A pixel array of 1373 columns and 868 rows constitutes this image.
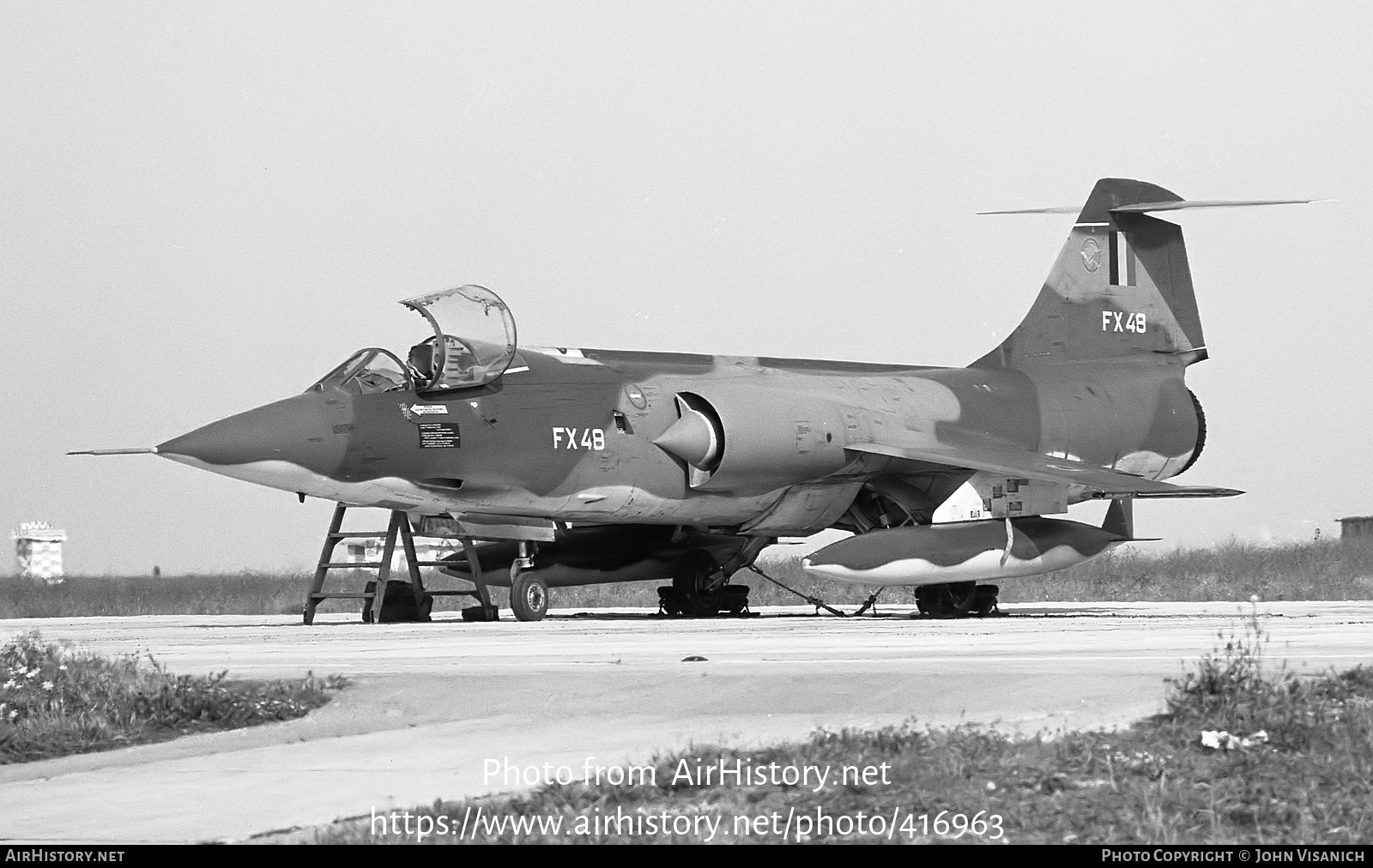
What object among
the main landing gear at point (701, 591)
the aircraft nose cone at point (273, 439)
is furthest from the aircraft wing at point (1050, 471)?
the aircraft nose cone at point (273, 439)

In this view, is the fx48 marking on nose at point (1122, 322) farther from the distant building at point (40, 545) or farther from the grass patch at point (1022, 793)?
the distant building at point (40, 545)

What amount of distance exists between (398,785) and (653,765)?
0.86 metres

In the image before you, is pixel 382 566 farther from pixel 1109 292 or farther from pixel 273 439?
pixel 1109 292

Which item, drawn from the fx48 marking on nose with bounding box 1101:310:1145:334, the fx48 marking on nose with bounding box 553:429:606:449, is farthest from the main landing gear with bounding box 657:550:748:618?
the fx48 marking on nose with bounding box 1101:310:1145:334

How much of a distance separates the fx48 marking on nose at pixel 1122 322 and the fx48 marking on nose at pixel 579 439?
30.5ft

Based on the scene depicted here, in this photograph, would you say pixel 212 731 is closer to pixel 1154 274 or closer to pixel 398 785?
pixel 398 785

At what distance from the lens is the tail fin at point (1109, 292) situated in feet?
79.3

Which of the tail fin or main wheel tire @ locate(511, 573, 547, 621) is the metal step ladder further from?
the tail fin

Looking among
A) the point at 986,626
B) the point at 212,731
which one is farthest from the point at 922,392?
the point at 212,731

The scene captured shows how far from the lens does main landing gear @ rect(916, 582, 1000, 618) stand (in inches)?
755

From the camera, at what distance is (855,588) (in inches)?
1152

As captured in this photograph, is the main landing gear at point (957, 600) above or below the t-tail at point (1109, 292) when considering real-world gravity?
below

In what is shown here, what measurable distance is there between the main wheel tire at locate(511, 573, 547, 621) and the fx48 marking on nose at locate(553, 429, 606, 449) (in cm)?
141

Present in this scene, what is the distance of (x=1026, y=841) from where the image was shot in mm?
4992
